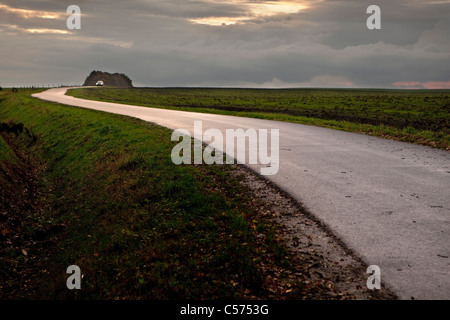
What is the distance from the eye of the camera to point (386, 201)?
7684 mm

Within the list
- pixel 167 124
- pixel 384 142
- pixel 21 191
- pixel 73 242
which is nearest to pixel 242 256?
pixel 73 242

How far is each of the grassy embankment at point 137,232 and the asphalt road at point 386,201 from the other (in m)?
1.22

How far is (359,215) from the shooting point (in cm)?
701

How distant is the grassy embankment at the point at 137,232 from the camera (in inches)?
211

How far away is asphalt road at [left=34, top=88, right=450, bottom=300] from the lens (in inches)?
202

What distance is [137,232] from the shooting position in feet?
24.0

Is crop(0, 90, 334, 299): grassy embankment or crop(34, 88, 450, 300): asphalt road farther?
crop(0, 90, 334, 299): grassy embankment

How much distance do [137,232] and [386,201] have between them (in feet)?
16.9

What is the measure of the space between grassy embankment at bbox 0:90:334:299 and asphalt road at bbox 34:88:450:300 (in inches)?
48.1

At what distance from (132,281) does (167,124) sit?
612 inches

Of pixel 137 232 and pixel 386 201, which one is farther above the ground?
pixel 386 201

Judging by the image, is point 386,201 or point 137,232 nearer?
point 137,232

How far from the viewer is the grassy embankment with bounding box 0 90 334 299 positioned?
5.37 m

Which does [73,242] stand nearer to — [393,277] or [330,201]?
[330,201]
